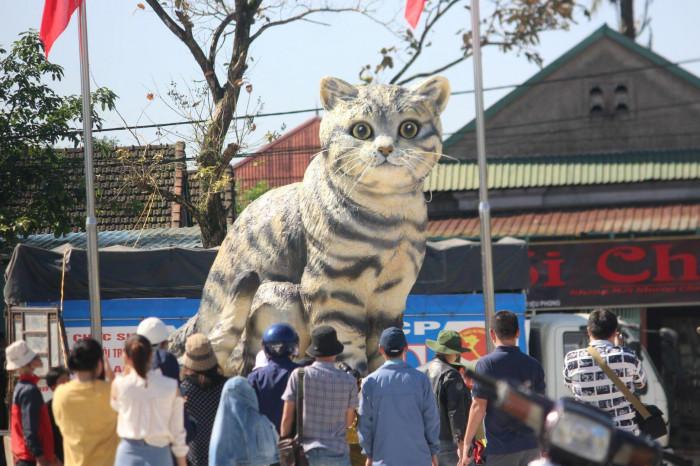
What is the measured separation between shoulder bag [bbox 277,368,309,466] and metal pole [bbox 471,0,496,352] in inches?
136

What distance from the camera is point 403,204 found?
7723mm

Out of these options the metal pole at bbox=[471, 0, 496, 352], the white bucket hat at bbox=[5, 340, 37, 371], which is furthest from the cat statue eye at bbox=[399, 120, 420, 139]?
the white bucket hat at bbox=[5, 340, 37, 371]

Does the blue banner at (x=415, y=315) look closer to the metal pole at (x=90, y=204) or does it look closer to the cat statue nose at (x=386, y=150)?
the metal pole at (x=90, y=204)

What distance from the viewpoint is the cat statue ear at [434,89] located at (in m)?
7.69

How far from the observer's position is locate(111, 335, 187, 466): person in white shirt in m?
5.56

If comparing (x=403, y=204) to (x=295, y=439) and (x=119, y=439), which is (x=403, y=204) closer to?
(x=295, y=439)

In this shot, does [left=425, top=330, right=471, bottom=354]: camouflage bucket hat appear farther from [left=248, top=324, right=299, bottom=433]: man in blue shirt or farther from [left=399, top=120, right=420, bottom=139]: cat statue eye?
[left=248, top=324, right=299, bottom=433]: man in blue shirt

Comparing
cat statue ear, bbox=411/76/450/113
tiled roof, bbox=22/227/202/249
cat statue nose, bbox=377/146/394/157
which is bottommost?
tiled roof, bbox=22/227/202/249

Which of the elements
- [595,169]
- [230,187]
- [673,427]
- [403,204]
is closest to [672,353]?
[673,427]

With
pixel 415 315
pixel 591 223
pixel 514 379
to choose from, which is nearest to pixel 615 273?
pixel 591 223

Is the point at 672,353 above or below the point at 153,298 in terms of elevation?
below

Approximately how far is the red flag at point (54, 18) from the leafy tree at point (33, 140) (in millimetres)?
4510

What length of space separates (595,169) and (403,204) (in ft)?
39.8

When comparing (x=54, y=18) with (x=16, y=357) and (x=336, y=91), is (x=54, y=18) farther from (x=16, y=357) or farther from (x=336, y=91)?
(x=16, y=357)
